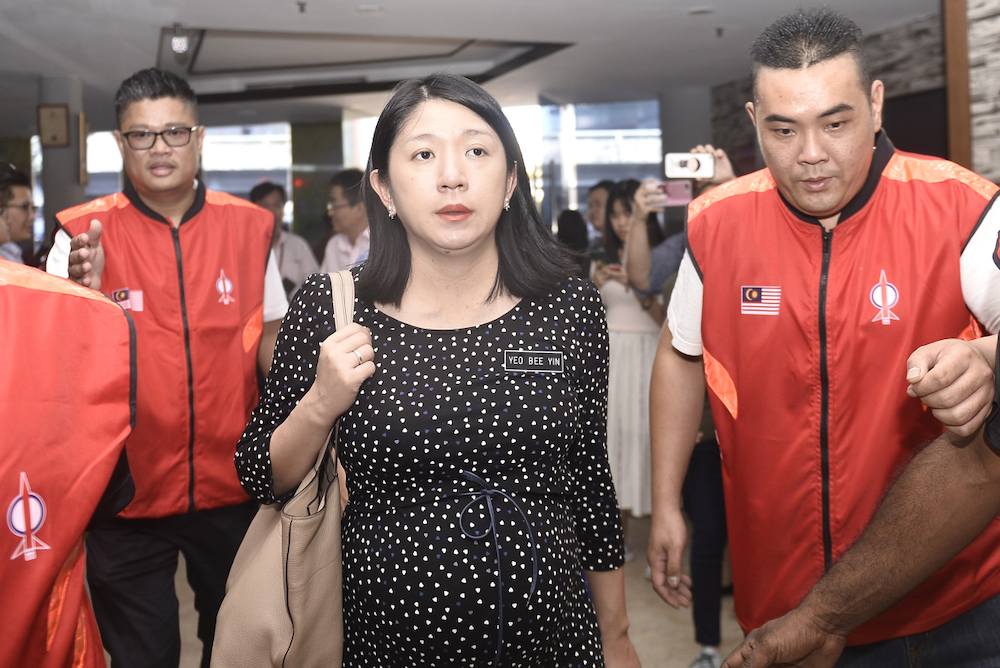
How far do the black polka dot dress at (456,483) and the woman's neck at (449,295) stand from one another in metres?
0.03

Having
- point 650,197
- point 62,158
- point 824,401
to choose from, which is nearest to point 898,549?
point 824,401

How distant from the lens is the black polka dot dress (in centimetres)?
133

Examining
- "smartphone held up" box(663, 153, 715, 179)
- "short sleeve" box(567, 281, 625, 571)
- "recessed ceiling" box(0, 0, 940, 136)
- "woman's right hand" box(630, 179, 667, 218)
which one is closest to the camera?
"short sleeve" box(567, 281, 625, 571)

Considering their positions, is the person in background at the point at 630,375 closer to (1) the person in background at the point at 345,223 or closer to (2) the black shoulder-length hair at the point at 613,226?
→ (2) the black shoulder-length hair at the point at 613,226

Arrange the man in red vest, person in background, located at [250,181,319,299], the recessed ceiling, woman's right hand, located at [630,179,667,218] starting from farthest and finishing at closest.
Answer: the recessed ceiling → person in background, located at [250,181,319,299] → woman's right hand, located at [630,179,667,218] → the man in red vest

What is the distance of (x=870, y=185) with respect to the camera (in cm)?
165

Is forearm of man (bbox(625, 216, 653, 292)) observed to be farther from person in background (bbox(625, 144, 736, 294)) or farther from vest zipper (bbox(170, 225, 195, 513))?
vest zipper (bbox(170, 225, 195, 513))

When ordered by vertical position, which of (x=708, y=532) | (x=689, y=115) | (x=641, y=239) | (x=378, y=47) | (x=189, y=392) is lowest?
(x=708, y=532)

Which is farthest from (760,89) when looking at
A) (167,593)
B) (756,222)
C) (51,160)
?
(51,160)

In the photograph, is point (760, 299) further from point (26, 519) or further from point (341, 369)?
point (26, 519)

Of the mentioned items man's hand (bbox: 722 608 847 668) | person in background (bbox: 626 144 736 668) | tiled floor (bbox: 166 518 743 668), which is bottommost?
tiled floor (bbox: 166 518 743 668)

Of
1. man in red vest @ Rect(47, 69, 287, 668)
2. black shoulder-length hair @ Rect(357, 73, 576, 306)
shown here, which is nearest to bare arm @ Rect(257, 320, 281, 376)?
man in red vest @ Rect(47, 69, 287, 668)

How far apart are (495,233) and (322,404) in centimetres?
48

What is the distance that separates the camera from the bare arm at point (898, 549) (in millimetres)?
1153
